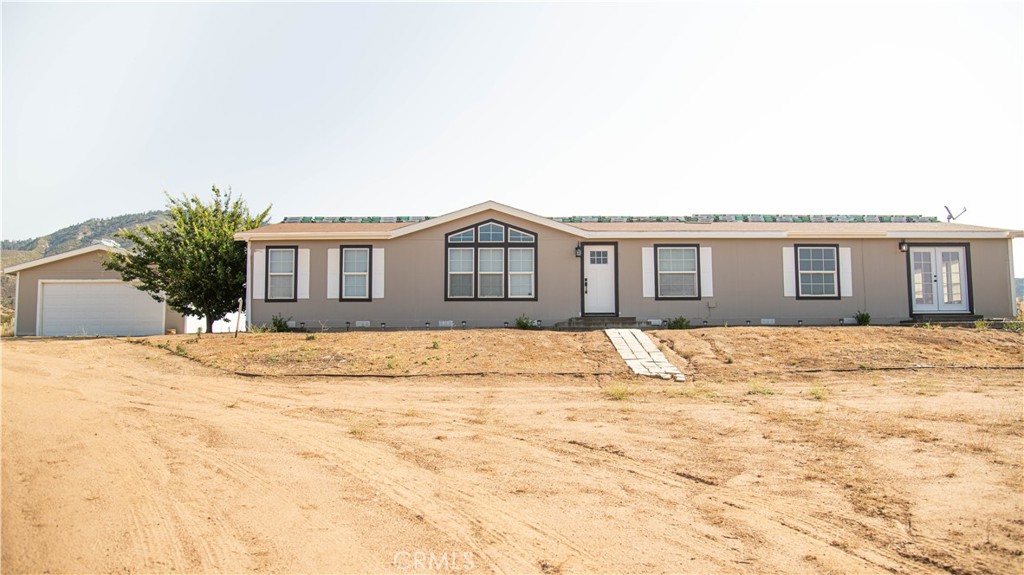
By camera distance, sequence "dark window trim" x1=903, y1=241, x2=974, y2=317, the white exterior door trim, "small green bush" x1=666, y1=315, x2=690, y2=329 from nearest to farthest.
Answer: "small green bush" x1=666, y1=315, x2=690, y2=329 → "dark window trim" x1=903, y1=241, x2=974, y2=317 → the white exterior door trim

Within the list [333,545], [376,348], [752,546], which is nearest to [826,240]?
[376,348]

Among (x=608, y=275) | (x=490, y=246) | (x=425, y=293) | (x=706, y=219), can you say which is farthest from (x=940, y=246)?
(x=425, y=293)

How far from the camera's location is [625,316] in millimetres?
17000

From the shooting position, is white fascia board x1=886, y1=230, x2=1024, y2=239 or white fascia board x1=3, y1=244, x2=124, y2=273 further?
white fascia board x1=3, y1=244, x2=124, y2=273

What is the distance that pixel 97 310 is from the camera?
22.1 meters

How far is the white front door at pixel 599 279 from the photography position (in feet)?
56.3

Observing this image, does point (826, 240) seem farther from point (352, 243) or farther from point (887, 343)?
point (352, 243)

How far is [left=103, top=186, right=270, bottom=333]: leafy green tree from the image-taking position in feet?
60.7

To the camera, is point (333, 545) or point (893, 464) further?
point (893, 464)

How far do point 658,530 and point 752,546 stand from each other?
2.07 feet

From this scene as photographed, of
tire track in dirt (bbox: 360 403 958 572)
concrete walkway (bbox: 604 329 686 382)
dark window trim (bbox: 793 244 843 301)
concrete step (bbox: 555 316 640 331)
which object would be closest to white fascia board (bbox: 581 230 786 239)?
dark window trim (bbox: 793 244 843 301)

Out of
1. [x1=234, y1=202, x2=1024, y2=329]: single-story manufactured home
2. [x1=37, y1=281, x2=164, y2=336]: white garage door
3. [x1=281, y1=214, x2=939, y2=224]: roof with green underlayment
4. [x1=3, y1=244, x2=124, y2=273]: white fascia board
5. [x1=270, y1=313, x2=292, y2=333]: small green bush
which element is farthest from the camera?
[x1=3, y1=244, x2=124, y2=273]: white fascia board

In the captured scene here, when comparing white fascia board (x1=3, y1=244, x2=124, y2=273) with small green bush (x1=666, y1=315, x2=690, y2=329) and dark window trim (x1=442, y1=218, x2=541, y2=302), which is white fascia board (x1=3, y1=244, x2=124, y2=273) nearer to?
dark window trim (x1=442, y1=218, x2=541, y2=302)

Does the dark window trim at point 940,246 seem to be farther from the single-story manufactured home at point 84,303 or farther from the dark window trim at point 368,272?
the single-story manufactured home at point 84,303
